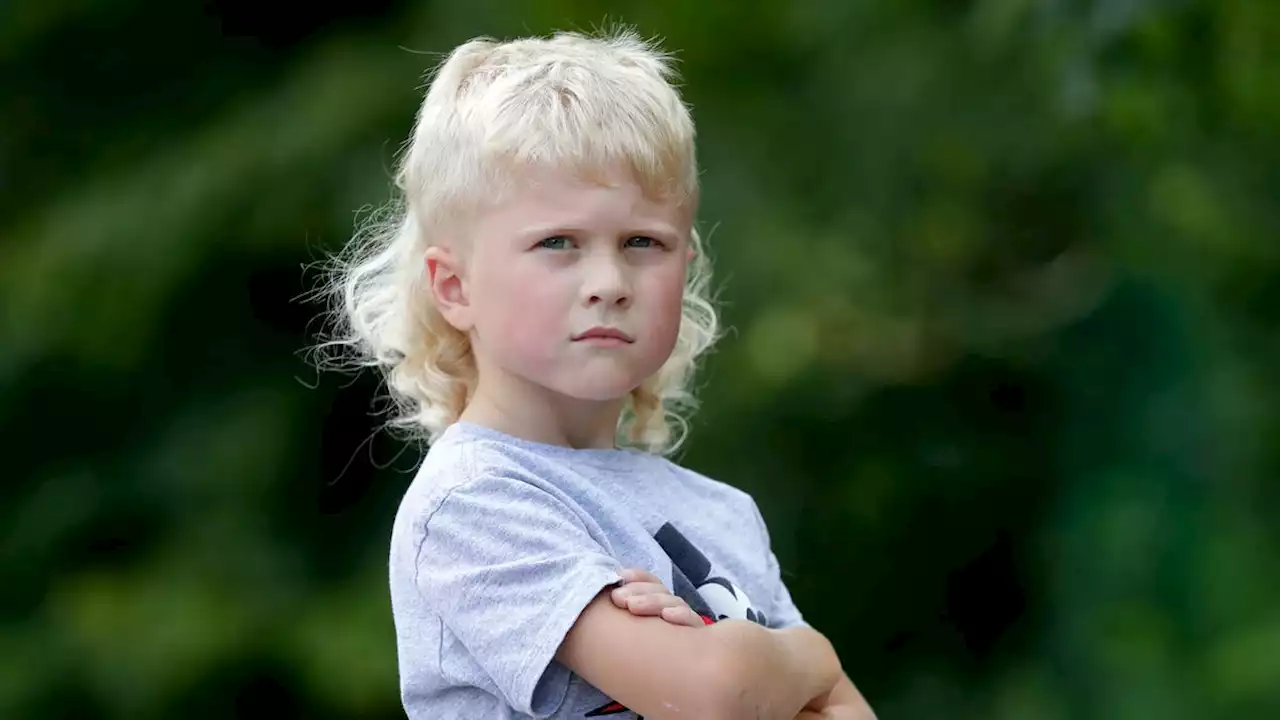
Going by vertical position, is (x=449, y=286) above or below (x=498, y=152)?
below

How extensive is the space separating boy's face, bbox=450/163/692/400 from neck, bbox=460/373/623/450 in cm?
2

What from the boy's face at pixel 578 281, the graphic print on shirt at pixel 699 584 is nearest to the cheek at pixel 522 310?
the boy's face at pixel 578 281

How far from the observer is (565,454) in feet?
3.85

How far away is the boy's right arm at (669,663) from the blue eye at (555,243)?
0.23 m

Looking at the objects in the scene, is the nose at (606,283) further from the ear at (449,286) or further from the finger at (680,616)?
the finger at (680,616)

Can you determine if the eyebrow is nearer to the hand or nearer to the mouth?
the mouth

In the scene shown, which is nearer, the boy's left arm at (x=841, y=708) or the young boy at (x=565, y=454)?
the young boy at (x=565, y=454)

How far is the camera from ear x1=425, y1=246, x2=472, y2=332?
119 cm

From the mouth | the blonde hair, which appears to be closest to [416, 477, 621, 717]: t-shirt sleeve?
the mouth

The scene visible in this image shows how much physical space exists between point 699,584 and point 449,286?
0.89 ft

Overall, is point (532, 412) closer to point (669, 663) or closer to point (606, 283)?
point (606, 283)

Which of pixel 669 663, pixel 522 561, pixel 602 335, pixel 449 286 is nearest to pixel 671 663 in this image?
pixel 669 663

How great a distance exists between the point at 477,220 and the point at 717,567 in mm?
303

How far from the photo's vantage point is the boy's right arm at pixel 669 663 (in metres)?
1.02
